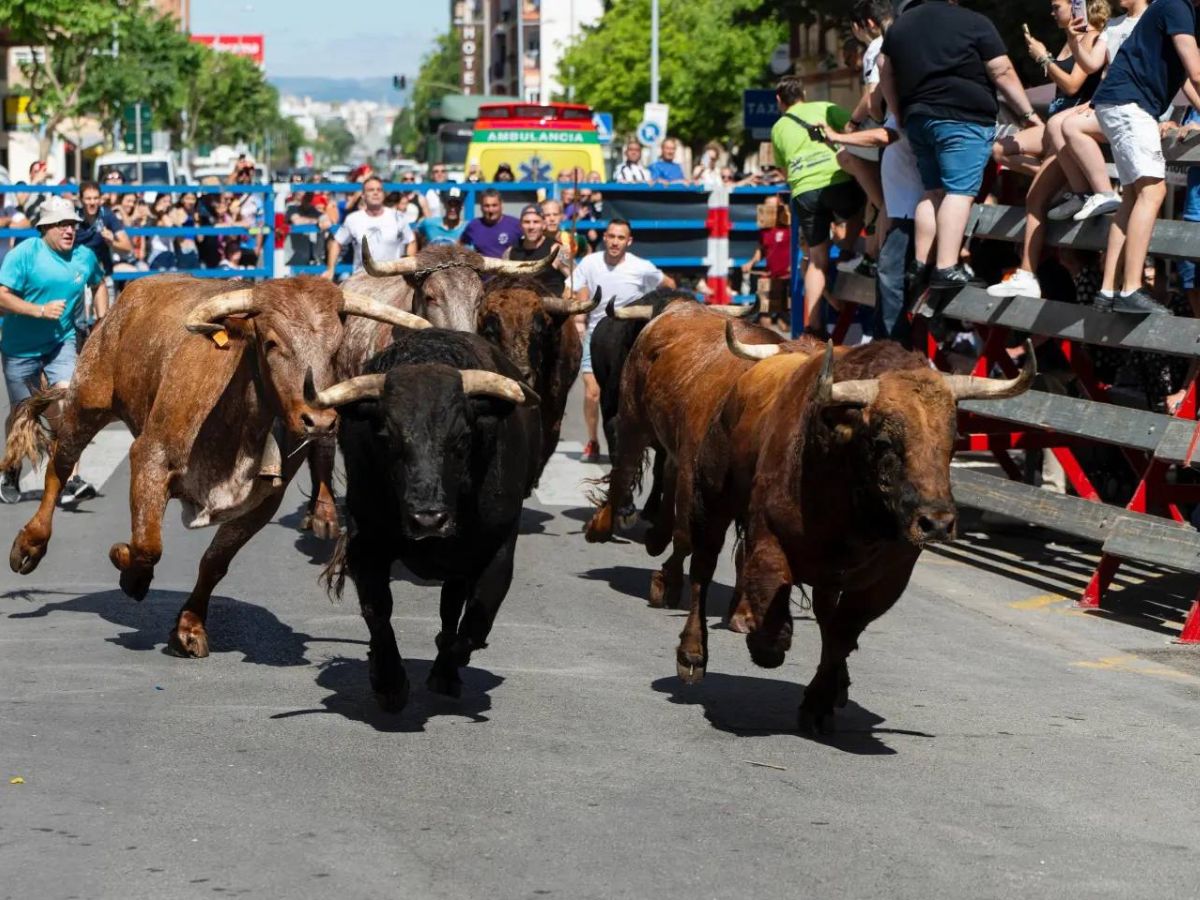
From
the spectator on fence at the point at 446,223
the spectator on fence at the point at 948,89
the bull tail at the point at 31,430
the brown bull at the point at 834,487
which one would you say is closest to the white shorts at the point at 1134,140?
the spectator on fence at the point at 948,89

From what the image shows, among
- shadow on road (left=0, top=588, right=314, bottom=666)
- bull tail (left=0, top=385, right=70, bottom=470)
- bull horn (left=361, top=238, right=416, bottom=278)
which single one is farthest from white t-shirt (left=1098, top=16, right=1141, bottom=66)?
bull tail (left=0, top=385, right=70, bottom=470)

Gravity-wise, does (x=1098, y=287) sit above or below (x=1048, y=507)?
above

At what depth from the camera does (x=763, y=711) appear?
8.40 meters

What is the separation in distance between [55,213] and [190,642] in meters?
5.98

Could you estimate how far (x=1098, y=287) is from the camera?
1309 cm

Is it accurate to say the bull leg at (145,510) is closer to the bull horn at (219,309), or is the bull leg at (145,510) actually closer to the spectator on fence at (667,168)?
the bull horn at (219,309)

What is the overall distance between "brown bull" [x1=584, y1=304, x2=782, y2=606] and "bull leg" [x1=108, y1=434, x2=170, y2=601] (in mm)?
2427

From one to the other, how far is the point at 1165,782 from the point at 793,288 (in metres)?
10.5

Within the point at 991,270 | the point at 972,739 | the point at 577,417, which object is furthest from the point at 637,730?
the point at 577,417

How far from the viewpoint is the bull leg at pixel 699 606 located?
8.32m

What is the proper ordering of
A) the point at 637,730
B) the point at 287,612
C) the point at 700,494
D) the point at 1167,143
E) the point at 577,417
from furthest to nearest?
the point at 577,417
the point at 1167,143
the point at 287,612
the point at 700,494
the point at 637,730

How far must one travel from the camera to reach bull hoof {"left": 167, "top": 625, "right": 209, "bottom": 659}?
925cm

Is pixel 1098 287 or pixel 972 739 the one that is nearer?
pixel 972 739

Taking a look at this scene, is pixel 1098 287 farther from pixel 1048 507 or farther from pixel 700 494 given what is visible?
pixel 700 494
